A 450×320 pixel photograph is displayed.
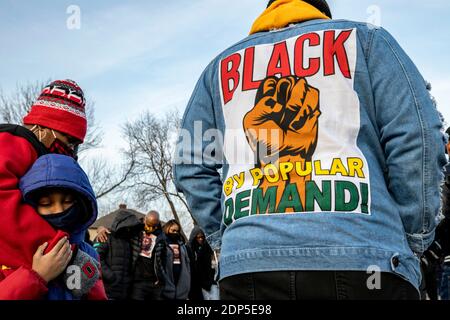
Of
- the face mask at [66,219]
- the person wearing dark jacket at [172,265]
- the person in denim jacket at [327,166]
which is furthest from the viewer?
the person wearing dark jacket at [172,265]

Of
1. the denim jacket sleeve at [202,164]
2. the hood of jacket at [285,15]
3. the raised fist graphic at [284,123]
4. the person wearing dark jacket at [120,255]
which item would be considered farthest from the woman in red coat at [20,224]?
the person wearing dark jacket at [120,255]

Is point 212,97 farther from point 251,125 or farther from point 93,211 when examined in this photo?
point 93,211

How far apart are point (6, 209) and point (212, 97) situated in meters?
0.97

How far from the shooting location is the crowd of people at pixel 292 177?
73.6 inches

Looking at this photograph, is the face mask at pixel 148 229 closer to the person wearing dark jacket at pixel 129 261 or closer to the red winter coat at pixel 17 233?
the person wearing dark jacket at pixel 129 261

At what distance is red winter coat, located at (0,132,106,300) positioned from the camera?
2301mm

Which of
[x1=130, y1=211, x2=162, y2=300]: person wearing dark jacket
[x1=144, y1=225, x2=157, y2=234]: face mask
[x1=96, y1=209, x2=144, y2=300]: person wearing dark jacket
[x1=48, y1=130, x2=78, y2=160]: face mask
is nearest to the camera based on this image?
[x1=48, y1=130, x2=78, y2=160]: face mask

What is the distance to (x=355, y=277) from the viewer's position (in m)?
1.82

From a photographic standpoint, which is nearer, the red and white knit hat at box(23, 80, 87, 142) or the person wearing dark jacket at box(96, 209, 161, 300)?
the red and white knit hat at box(23, 80, 87, 142)

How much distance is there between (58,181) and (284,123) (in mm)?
1036

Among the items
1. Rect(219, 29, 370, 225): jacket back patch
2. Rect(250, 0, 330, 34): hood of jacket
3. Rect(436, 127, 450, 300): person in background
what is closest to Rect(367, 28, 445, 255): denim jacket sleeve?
Rect(219, 29, 370, 225): jacket back patch

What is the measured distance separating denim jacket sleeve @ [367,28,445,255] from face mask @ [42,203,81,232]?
1365mm

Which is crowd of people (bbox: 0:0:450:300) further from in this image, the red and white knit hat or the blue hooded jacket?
the red and white knit hat

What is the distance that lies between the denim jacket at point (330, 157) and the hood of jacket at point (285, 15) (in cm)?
6
